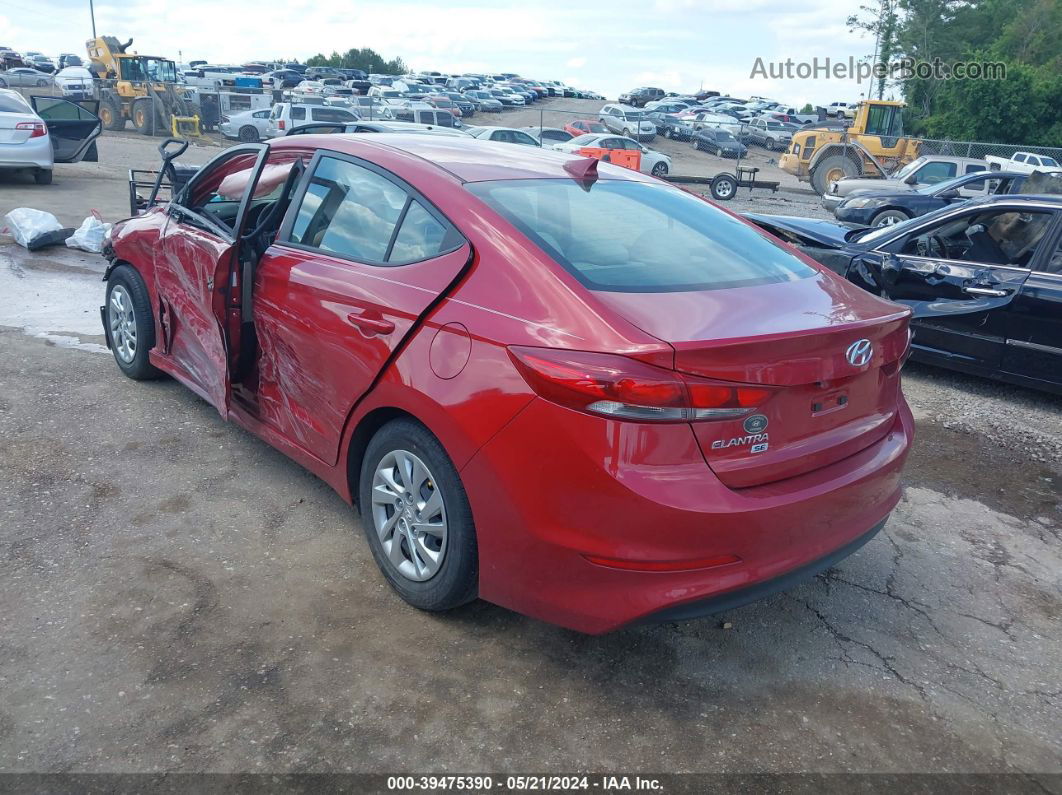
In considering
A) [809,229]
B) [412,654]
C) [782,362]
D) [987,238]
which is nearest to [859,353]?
[782,362]

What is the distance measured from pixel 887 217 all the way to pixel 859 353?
43.2ft

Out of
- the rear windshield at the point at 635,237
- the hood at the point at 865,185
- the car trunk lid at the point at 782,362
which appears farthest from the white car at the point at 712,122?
the car trunk lid at the point at 782,362

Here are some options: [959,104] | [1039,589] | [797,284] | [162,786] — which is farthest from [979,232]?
[959,104]

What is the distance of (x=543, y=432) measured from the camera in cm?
254

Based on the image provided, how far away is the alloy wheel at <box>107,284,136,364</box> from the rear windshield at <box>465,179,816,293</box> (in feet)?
9.84

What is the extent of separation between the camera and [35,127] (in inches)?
509

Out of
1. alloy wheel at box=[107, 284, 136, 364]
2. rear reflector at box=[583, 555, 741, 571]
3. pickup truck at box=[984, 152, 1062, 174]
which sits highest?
pickup truck at box=[984, 152, 1062, 174]

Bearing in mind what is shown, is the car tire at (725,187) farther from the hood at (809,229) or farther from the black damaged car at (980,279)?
the black damaged car at (980,279)

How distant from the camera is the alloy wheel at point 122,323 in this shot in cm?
521

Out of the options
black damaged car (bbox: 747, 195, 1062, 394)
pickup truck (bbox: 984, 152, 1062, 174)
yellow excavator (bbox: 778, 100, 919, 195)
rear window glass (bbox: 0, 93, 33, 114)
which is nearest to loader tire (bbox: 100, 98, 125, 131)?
rear window glass (bbox: 0, 93, 33, 114)

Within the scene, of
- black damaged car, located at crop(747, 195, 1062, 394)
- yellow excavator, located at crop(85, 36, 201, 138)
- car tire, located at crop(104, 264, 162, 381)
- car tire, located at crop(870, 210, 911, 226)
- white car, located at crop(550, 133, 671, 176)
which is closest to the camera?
car tire, located at crop(104, 264, 162, 381)

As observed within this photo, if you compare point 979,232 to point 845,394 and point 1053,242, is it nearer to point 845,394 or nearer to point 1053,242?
point 1053,242

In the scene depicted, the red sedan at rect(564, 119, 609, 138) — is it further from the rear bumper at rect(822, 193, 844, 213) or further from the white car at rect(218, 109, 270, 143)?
the rear bumper at rect(822, 193, 844, 213)

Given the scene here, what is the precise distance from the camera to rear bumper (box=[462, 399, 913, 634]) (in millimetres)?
2461
